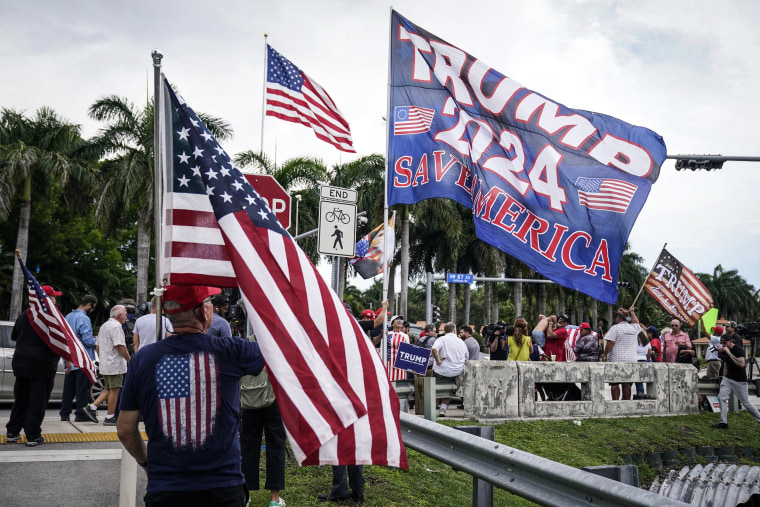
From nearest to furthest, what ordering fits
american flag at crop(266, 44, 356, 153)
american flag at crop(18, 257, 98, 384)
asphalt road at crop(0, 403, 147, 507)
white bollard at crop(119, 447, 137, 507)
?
1. white bollard at crop(119, 447, 137, 507)
2. asphalt road at crop(0, 403, 147, 507)
3. american flag at crop(18, 257, 98, 384)
4. american flag at crop(266, 44, 356, 153)

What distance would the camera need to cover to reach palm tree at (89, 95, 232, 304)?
98.0 feet

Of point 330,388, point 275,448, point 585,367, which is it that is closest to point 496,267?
point 585,367

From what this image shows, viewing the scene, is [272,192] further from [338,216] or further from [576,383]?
[576,383]

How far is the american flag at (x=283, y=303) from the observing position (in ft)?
10.0

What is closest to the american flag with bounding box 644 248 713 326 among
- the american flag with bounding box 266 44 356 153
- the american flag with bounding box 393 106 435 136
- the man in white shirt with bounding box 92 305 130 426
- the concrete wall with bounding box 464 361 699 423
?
the concrete wall with bounding box 464 361 699 423

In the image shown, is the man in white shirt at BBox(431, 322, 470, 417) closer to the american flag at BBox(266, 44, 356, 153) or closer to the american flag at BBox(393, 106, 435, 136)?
the american flag at BBox(266, 44, 356, 153)

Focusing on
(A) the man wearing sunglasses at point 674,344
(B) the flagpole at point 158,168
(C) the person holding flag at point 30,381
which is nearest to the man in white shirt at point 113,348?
(C) the person holding flag at point 30,381

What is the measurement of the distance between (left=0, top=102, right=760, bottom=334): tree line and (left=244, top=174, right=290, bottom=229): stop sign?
49.8 feet

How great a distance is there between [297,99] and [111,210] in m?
18.7

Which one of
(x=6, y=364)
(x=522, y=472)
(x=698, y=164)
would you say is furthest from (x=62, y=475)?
(x=698, y=164)

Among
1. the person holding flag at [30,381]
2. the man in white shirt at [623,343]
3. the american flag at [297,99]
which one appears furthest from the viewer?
the american flag at [297,99]

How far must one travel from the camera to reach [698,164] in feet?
50.4

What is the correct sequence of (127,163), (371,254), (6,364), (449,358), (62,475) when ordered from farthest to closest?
(127,163)
(371,254)
(449,358)
(6,364)
(62,475)

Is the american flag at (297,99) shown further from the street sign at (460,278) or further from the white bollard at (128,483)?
the street sign at (460,278)
